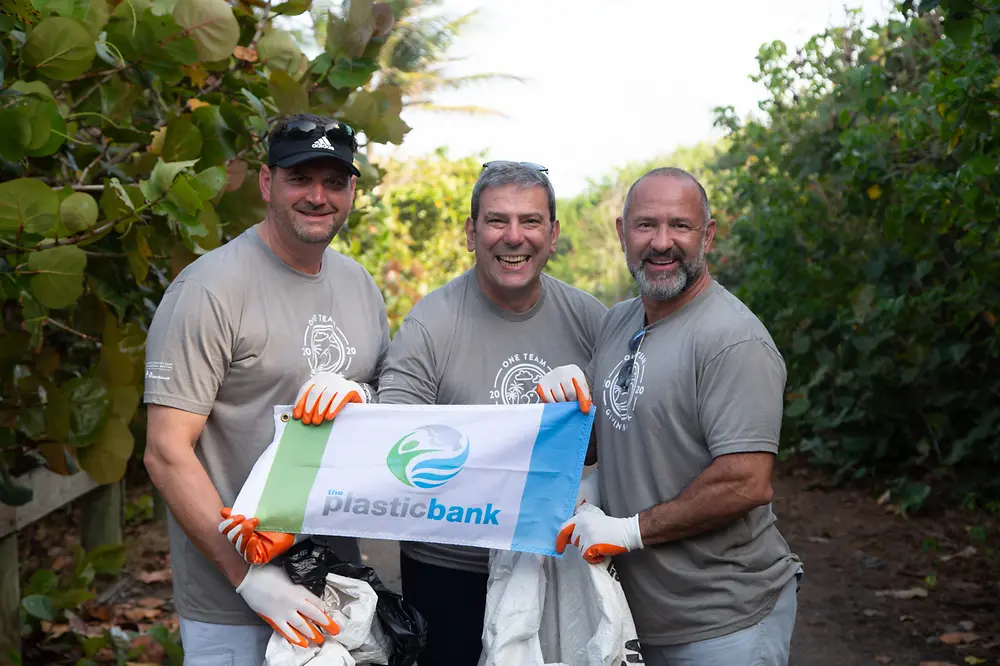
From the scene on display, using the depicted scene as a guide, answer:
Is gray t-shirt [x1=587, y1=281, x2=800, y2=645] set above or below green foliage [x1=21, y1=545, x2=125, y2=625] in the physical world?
above

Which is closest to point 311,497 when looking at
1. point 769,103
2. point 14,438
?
point 14,438

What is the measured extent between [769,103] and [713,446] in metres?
7.77

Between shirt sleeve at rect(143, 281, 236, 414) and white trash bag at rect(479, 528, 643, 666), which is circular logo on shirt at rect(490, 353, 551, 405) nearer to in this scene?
white trash bag at rect(479, 528, 643, 666)

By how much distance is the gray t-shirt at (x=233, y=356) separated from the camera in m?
3.01

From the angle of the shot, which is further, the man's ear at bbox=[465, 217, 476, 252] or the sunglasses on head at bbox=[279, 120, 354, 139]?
the man's ear at bbox=[465, 217, 476, 252]

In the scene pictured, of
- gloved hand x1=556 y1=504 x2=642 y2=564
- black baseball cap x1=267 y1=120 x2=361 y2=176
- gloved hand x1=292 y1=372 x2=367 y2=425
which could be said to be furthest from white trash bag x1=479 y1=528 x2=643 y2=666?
black baseball cap x1=267 y1=120 x2=361 y2=176

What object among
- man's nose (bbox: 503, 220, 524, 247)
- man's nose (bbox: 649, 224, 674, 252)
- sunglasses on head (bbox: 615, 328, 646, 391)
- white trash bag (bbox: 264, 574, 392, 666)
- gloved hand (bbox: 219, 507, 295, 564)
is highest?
man's nose (bbox: 503, 220, 524, 247)

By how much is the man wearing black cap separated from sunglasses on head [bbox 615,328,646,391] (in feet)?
2.59

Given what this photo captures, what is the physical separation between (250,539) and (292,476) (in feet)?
0.75

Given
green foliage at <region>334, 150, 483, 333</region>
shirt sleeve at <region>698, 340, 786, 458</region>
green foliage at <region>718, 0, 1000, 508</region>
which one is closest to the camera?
shirt sleeve at <region>698, 340, 786, 458</region>

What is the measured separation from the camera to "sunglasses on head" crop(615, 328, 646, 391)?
10.1 ft

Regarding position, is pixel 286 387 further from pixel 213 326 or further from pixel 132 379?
pixel 132 379

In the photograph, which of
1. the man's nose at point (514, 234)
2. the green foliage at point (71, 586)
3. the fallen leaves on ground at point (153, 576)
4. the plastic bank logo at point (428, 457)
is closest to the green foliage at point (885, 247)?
the man's nose at point (514, 234)

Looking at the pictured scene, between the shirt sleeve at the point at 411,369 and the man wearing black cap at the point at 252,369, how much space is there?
0.26 feet
